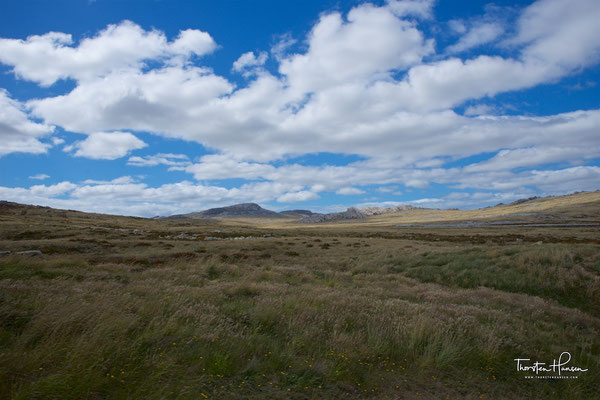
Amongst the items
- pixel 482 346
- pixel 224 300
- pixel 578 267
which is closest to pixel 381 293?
pixel 482 346

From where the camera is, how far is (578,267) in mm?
15766

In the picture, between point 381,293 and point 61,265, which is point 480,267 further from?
point 61,265

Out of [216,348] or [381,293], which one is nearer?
[216,348]

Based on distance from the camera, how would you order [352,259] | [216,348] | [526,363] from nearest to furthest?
[216,348] < [526,363] < [352,259]

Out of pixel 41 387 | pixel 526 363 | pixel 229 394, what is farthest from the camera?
pixel 526 363

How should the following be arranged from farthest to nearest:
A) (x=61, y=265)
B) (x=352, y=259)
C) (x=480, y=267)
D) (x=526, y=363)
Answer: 1. (x=352, y=259)
2. (x=480, y=267)
3. (x=61, y=265)
4. (x=526, y=363)

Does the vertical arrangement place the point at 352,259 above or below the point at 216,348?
below

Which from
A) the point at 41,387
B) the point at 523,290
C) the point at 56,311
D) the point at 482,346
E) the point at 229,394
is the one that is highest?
the point at 56,311

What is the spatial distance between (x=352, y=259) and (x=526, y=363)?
18059mm

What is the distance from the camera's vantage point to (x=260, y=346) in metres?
6.11

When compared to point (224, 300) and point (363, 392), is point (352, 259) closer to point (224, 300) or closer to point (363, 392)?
point (224, 300)

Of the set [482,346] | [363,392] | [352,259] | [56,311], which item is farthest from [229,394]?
[352,259]

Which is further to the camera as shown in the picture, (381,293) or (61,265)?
(61,265)

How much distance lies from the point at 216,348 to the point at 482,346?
610 centimetres
